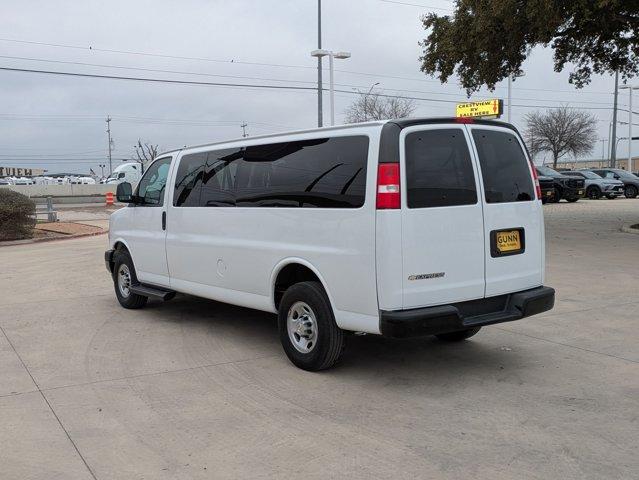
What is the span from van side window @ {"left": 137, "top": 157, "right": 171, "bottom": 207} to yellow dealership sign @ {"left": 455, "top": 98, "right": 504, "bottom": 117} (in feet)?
107

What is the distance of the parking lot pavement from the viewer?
370 cm

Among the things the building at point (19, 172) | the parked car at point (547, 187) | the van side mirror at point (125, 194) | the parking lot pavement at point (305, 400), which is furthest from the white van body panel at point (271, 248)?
the building at point (19, 172)

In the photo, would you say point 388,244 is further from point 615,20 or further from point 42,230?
point 42,230

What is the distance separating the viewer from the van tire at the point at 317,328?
16.8 ft

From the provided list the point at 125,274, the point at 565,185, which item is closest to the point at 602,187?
the point at 565,185

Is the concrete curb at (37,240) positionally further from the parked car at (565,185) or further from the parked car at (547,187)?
the parked car at (565,185)

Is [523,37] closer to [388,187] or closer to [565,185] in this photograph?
[388,187]

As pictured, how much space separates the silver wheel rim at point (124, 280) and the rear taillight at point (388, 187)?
15.2ft

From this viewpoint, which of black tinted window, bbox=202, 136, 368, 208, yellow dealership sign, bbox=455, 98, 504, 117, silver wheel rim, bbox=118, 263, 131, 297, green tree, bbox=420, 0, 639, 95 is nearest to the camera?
black tinted window, bbox=202, 136, 368, 208

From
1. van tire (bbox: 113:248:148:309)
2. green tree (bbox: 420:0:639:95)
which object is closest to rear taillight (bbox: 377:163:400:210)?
van tire (bbox: 113:248:148:309)

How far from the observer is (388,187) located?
4656 millimetres

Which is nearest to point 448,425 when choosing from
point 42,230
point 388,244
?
point 388,244

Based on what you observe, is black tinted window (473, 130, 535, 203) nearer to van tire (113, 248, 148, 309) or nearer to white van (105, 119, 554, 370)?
white van (105, 119, 554, 370)

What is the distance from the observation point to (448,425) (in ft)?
13.8
